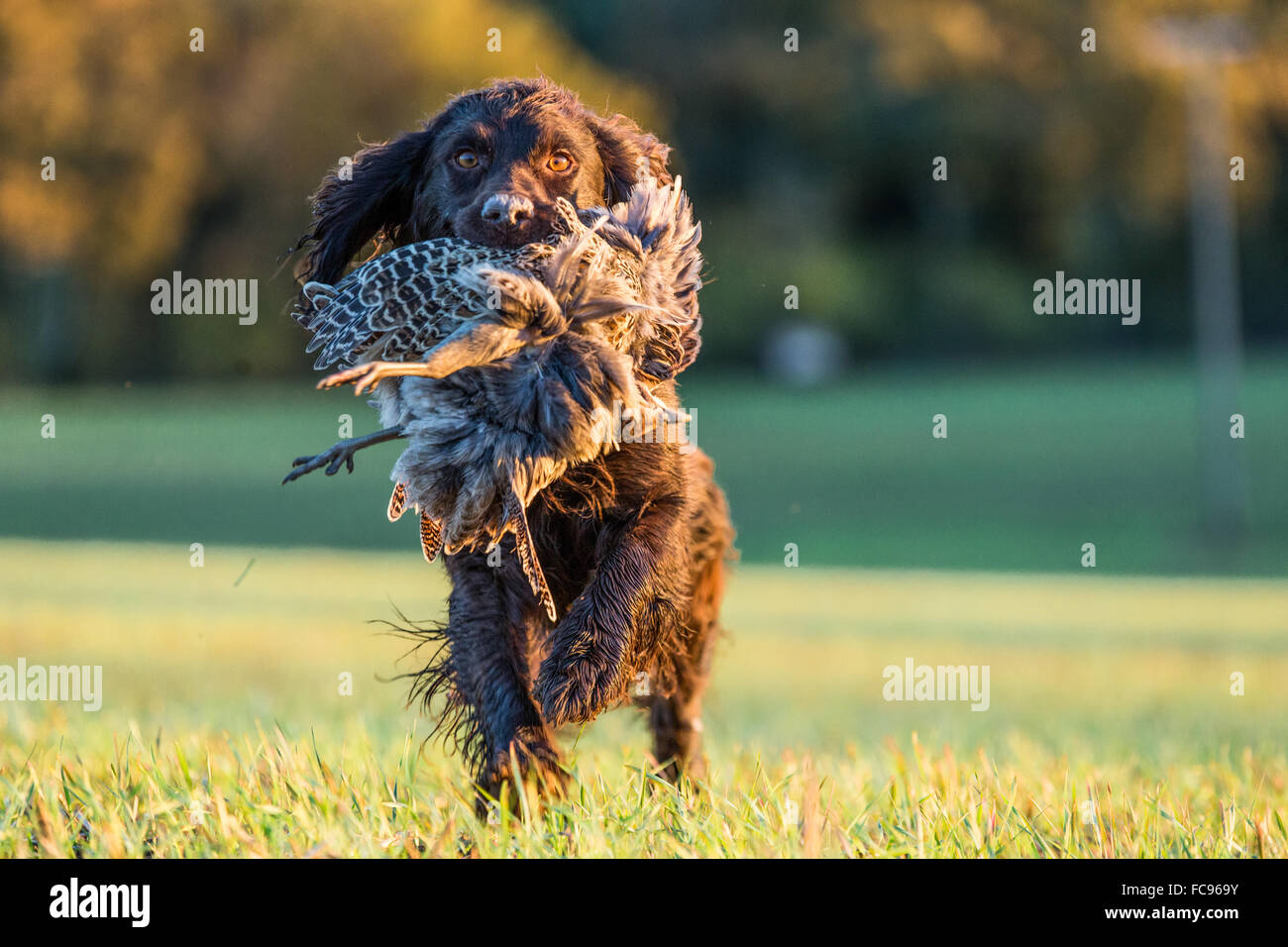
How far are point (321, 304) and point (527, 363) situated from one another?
2.66ft

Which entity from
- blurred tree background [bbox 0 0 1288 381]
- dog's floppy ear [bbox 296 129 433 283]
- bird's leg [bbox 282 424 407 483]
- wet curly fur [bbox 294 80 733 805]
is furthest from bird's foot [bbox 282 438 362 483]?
blurred tree background [bbox 0 0 1288 381]

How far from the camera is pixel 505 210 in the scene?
4262mm

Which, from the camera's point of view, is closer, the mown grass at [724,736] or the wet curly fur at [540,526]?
the mown grass at [724,736]

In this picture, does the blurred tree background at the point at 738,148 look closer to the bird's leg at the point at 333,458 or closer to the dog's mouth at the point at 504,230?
the dog's mouth at the point at 504,230

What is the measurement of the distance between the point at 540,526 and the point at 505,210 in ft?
3.25

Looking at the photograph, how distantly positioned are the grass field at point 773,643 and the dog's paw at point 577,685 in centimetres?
22

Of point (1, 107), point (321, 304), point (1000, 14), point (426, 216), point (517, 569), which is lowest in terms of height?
point (517, 569)

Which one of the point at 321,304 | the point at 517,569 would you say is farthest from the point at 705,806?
the point at 321,304

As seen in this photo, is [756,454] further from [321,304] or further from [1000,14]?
[321,304]

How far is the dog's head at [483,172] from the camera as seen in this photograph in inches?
179

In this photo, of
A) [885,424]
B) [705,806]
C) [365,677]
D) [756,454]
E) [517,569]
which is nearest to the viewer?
[705,806]

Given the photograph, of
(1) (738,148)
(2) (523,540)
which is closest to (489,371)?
(2) (523,540)

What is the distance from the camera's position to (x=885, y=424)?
111ft

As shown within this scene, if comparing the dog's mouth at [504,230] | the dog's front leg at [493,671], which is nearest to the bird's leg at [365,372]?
the dog's mouth at [504,230]
